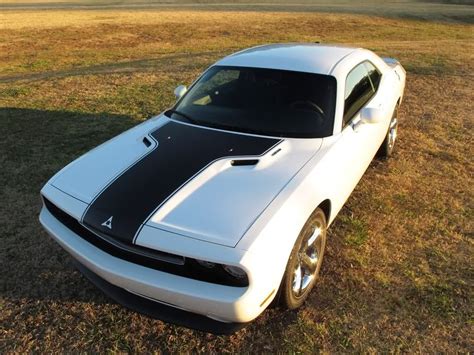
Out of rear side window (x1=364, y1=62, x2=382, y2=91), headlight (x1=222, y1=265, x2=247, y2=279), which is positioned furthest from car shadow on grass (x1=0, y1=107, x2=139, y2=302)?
rear side window (x1=364, y1=62, x2=382, y2=91)

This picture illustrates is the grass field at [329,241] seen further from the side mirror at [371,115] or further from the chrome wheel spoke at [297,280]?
the side mirror at [371,115]

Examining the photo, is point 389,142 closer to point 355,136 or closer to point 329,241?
point 355,136

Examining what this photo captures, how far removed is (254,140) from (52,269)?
1.87m

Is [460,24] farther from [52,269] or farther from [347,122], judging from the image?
[52,269]

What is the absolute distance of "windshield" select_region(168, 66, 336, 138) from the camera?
3.41 m

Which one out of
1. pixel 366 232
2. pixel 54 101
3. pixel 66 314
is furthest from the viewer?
pixel 54 101

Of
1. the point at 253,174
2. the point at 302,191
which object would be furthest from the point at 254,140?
the point at 302,191

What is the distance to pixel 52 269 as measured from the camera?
338 centimetres

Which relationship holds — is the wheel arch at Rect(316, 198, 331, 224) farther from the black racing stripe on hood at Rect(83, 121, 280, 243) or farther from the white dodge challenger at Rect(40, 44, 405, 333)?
the black racing stripe on hood at Rect(83, 121, 280, 243)

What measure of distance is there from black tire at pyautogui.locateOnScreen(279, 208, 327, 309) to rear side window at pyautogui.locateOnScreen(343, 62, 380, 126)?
1.05 metres

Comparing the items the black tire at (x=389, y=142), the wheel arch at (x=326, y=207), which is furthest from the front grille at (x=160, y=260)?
the black tire at (x=389, y=142)

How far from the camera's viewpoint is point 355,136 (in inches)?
141

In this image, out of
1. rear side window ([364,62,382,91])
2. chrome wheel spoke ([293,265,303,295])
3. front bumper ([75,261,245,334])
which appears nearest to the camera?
front bumper ([75,261,245,334])

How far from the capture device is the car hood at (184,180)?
96.1 inches
